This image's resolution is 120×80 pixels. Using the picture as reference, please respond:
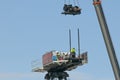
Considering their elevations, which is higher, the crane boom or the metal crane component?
the metal crane component

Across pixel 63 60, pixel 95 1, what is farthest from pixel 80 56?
pixel 95 1

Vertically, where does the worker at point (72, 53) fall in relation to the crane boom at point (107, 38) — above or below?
above

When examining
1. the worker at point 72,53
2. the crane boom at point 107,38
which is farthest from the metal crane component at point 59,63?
the crane boom at point 107,38

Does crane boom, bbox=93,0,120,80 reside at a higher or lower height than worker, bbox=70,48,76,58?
lower

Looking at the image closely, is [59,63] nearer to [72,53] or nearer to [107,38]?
[72,53]

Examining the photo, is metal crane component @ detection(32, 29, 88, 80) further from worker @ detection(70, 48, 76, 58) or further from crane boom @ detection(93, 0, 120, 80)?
crane boom @ detection(93, 0, 120, 80)

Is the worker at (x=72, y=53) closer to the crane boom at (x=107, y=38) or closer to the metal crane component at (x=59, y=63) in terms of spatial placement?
the metal crane component at (x=59, y=63)

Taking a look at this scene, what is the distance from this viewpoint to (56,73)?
11662 cm

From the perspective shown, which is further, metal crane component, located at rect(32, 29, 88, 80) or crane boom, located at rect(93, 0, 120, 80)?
metal crane component, located at rect(32, 29, 88, 80)

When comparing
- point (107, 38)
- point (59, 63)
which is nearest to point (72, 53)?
point (59, 63)

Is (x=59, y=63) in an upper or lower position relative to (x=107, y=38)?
upper

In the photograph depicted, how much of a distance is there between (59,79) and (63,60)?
11.1 metres

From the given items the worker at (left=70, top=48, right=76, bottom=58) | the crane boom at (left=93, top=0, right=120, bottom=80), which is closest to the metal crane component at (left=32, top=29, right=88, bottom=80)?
the worker at (left=70, top=48, right=76, bottom=58)

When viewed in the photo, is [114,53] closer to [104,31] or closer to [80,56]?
[104,31]
